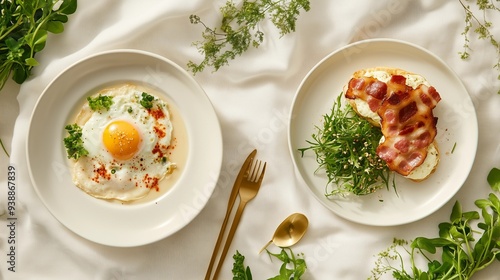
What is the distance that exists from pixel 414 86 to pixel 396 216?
841 millimetres

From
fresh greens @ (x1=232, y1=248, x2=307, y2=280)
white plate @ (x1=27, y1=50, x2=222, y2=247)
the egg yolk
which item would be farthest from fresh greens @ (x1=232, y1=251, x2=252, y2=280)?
the egg yolk

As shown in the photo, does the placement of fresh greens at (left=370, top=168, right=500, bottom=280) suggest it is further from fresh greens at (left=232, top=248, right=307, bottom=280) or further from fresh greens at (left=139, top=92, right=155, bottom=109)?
fresh greens at (left=139, top=92, right=155, bottom=109)

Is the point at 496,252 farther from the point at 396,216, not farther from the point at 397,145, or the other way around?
the point at 397,145

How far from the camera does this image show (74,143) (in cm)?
343

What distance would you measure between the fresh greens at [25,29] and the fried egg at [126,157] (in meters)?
0.47

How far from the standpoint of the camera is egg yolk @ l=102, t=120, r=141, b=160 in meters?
3.38

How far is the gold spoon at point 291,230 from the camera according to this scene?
11.6ft

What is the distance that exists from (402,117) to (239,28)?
1.17m

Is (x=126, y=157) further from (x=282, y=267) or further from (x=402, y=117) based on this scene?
(x=402, y=117)

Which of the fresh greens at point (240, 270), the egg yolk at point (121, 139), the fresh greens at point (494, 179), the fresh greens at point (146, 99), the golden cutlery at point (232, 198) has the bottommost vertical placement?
the fresh greens at point (240, 270)

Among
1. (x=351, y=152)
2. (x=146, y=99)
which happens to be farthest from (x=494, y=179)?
(x=146, y=99)

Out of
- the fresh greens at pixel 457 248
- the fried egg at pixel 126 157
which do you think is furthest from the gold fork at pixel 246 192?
the fresh greens at pixel 457 248

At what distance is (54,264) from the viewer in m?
3.58

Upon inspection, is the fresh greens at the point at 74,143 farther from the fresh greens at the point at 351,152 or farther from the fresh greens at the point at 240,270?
the fresh greens at the point at 351,152
